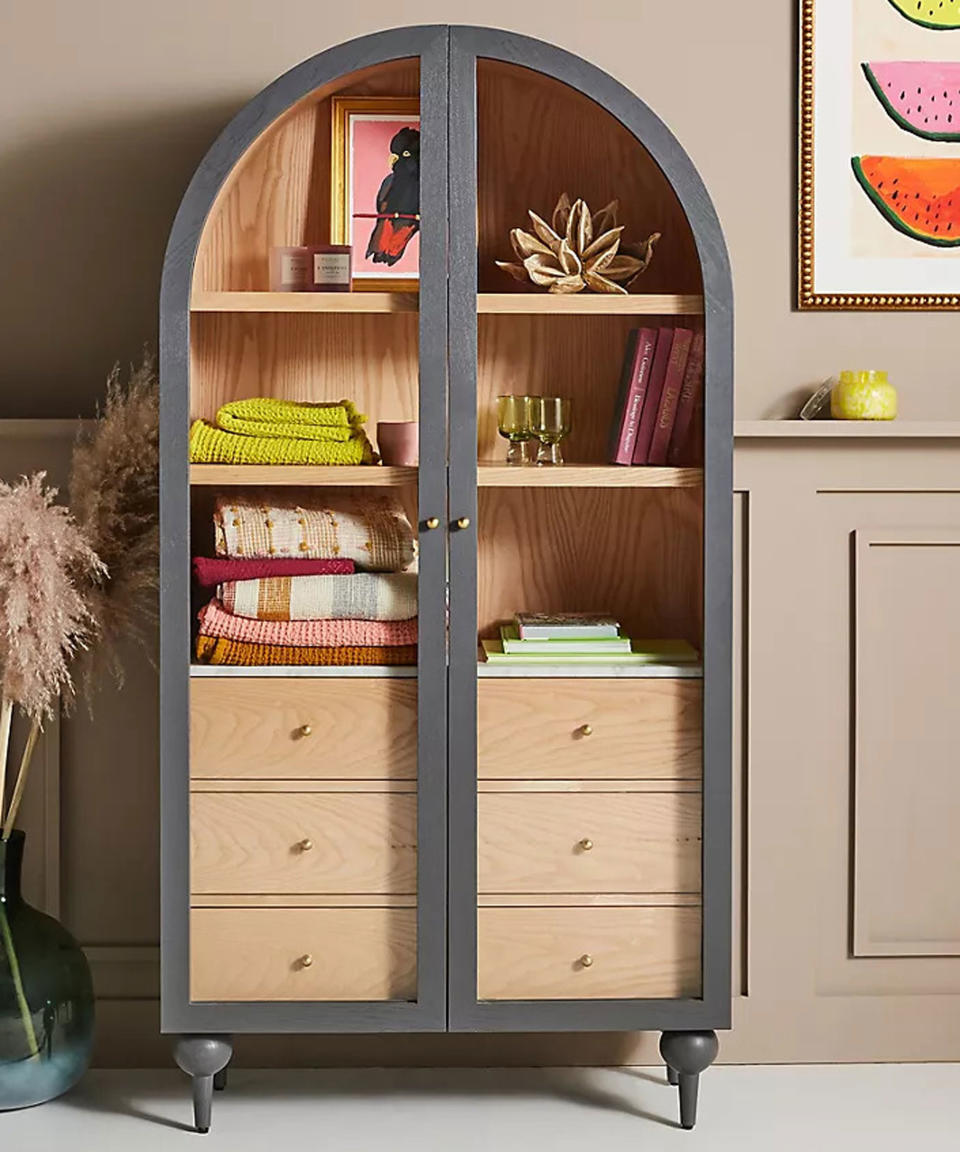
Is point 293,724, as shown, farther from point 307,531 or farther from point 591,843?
point 591,843

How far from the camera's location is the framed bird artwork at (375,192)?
236cm

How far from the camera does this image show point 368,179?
2.42 metres

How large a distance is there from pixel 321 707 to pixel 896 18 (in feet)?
5.37

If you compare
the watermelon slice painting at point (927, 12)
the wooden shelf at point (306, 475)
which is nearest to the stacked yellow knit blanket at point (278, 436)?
the wooden shelf at point (306, 475)

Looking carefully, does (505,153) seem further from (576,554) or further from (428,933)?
(428,933)

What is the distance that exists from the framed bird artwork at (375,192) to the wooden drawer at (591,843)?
2.93 feet

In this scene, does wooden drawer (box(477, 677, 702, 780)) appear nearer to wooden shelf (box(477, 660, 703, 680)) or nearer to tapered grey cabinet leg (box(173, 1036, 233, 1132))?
wooden shelf (box(477, 660, 703, 680))

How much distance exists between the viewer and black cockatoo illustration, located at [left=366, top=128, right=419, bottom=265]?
92.0 inches

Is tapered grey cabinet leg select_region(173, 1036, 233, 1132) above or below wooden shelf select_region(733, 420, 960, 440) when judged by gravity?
below

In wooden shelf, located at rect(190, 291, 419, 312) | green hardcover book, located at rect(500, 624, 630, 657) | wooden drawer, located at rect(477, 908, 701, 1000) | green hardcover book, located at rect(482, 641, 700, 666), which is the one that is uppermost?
wooden shelf, located at rect(190, 291, 419, 312)

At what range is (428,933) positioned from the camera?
2.25m

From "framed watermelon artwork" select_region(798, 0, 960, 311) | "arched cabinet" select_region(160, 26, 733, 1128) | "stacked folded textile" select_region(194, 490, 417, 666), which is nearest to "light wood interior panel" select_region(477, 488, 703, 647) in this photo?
"arched cabinet" select_region(160, 26, 733, 1128)

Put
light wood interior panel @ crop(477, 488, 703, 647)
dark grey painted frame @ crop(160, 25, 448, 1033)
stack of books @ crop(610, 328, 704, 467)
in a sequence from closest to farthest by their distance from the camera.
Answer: dark grey painted frame @ crop(160, 25, 448, 1033) < stack of books @ crop(610, 328, 704, 467) < light wood interior panel @ crop(477, 488, 703, 647)

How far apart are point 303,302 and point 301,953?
104 centimetres
